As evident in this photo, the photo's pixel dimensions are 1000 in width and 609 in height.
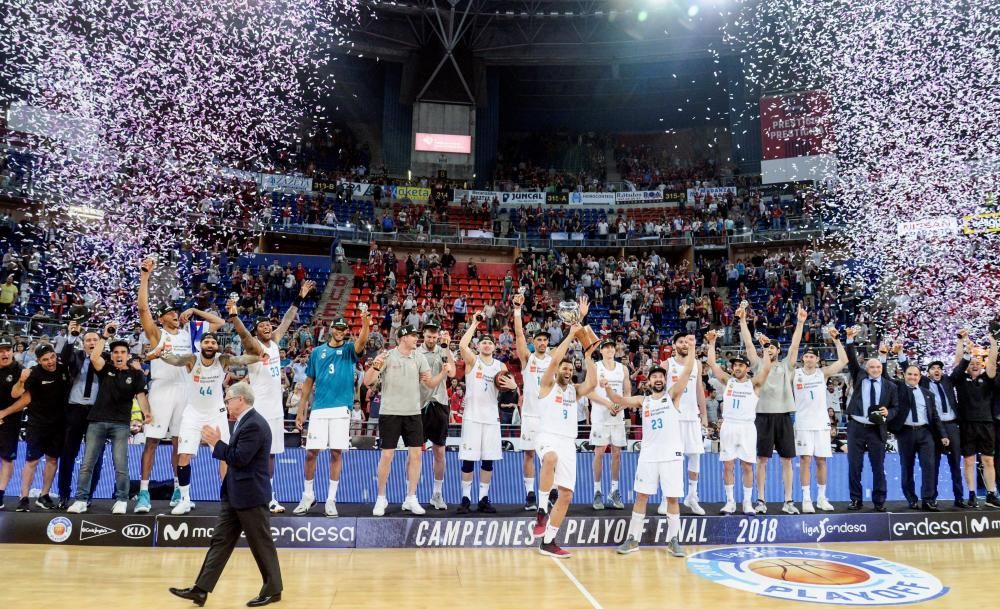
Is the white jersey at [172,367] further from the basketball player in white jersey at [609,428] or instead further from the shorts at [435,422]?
the basketball player in white jersey at [609,428]

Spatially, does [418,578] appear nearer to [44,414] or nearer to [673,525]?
[673,525]

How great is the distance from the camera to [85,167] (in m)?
23.1

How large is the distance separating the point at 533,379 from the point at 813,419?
427 centimetres

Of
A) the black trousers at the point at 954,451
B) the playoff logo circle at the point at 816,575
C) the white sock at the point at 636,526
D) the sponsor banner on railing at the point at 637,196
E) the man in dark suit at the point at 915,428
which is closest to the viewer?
the playoff logo circle at the point at 816,575

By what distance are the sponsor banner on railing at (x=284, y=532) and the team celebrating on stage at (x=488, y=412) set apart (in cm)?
21

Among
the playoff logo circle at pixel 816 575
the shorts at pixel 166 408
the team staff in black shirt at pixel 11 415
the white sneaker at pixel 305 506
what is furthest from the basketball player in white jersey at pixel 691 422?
the team staff in black shirt at pixel 11 415

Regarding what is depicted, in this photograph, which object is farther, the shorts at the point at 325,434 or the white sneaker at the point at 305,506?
the shorts at the point at 325,434

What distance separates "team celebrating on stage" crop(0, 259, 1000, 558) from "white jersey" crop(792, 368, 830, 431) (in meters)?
0.02

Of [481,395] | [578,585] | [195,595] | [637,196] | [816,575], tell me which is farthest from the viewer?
[637,196]

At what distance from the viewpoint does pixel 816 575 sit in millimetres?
7363

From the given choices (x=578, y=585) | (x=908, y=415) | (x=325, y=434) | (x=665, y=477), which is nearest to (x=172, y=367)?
(x=325, y=434)

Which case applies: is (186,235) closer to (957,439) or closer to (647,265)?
(647,265)

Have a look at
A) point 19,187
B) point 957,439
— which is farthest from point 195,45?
point 957,439

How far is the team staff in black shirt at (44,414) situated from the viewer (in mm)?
8492
